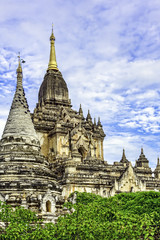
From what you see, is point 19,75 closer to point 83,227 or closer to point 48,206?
point 48,206

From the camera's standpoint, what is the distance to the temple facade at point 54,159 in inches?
995

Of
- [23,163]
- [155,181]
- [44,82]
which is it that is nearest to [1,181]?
[23,163]

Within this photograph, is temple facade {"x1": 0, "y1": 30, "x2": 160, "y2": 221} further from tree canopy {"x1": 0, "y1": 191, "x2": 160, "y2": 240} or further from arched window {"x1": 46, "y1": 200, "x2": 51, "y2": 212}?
tree canopy {"x1": 0, "y1": 191, "x2": 160, "y2": 240}

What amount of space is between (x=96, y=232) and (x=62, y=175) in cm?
1959

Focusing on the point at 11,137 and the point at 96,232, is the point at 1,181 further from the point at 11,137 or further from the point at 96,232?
the point at 96,232

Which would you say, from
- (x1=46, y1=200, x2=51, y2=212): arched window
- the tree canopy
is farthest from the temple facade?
the tree canopy

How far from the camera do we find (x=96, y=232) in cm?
1647

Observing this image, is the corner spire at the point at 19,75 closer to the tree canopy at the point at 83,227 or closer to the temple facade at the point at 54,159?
the temple facade at the point at 54,159

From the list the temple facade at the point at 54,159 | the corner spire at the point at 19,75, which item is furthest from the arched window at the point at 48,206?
the corner spire at the point at 19,75

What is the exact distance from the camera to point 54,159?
4244 cm

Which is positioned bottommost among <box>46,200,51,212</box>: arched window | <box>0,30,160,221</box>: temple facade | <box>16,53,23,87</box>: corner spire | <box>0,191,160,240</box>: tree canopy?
<box>0,191,160,240</box>: tree canopy

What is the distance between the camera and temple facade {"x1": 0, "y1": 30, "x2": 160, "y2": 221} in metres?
25.3

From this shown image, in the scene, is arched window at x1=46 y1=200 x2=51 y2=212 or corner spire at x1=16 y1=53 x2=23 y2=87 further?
corner spire at x1=16 y1=53 x2=23 y2=87

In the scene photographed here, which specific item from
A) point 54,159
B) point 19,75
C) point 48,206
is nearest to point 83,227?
point 48,206
